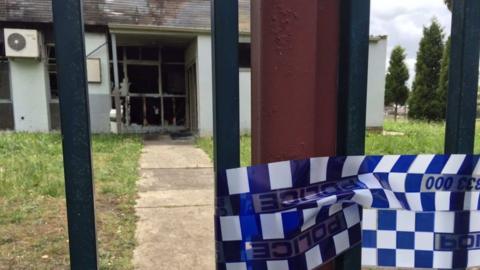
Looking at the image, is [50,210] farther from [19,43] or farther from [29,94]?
[29,94]

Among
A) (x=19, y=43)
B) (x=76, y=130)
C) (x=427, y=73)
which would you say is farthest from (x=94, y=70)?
(x=427, y=73)

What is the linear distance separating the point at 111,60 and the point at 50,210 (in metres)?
8.52

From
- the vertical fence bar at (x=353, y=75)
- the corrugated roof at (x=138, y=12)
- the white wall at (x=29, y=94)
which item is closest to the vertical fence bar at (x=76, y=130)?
the vertical fence bar at (x=353, y=75)

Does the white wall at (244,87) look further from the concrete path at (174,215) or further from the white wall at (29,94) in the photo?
the white wall at (29,94)

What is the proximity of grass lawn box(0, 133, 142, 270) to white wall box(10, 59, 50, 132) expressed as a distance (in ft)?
14.5

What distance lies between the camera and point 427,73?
59.1 feet

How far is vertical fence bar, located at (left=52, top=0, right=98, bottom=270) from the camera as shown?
2.43 feet

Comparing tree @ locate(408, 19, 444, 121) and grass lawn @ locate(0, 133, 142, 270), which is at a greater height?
tree @ locate(408, 19, 444, 121)

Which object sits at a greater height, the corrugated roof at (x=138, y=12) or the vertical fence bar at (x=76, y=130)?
the corrugated roof at (x=138, y=12)

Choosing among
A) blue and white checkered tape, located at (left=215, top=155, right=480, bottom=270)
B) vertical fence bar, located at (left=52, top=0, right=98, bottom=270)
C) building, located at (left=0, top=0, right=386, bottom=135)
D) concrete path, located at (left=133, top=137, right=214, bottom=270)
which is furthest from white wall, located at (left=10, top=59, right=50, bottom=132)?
blue and white checkered tape, located at (left=215, top=155, right=480, bottom=270)

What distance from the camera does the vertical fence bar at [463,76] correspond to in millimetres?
921

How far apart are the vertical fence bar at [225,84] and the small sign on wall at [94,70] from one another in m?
10.8

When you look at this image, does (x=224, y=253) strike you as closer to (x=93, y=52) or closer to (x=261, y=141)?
(x=261, y=141)

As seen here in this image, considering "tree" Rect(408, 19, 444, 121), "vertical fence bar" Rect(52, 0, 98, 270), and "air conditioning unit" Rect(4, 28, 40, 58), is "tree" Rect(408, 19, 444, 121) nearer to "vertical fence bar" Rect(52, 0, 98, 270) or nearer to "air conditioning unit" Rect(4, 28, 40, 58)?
"air conditioning unit" Rect(4, 28, 40, 58)
